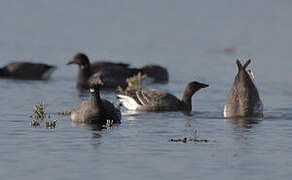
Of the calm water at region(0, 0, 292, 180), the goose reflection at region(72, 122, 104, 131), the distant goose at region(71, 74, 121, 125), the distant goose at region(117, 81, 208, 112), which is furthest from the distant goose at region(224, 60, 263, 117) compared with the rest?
the goose reflection at region(72, 122, 104, 131)

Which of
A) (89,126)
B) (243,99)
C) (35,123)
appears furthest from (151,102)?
(35,123)

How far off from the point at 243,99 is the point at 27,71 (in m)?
12.7

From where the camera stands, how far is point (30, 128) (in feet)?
57.1

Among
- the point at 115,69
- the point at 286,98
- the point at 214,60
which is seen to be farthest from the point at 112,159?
the point at 214,60

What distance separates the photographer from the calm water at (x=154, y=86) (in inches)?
533

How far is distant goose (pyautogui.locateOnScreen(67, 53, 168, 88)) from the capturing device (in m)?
29.1

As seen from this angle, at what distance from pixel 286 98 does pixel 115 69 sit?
274 inches

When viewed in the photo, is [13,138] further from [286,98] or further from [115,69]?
[115,69]

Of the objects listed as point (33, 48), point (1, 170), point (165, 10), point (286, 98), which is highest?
point (165, 10)

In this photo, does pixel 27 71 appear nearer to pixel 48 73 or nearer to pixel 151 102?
pixel 48 73

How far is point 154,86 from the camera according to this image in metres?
29.4

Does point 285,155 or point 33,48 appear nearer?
point 285,155

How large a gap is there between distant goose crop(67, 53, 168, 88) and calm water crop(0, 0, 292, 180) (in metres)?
0.60

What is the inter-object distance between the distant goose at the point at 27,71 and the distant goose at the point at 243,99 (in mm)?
10511
